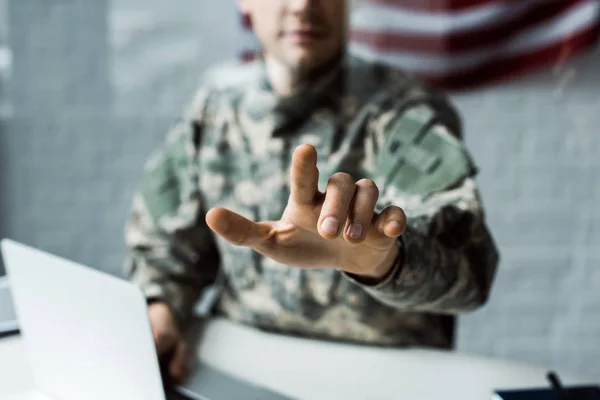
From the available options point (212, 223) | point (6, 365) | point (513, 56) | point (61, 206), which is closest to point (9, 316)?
point (6, 365)

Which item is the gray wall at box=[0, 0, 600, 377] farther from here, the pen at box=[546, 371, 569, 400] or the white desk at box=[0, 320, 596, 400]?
the pen at box=[546, 371, 569, 400]

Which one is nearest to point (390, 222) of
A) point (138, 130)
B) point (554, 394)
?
point (554, 394)

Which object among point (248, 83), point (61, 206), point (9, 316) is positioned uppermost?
point (248, 83)

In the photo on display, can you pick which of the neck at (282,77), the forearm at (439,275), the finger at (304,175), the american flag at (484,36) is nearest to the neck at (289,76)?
the neck at (282,77)

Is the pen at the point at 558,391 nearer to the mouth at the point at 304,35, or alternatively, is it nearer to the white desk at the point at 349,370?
the white desk at the point at 349,370

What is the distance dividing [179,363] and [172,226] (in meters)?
0.19

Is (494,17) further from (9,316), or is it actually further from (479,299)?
(9,316)

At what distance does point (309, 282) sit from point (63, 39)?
658mm

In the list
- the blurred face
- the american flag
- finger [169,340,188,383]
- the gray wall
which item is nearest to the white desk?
finger [169,340,188,383]

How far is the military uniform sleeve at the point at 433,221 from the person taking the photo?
45 centimetres

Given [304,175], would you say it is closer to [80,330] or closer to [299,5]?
[80,330]

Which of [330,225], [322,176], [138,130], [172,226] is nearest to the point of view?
[330,225]

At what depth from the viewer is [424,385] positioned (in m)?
0.55

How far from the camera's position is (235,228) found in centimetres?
33
